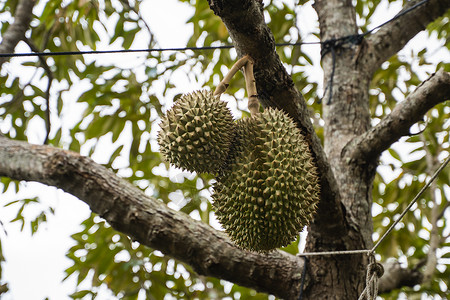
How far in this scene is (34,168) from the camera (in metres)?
1.68

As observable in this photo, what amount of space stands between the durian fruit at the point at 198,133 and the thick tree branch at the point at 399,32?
1.25m

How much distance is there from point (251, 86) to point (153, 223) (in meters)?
0.60

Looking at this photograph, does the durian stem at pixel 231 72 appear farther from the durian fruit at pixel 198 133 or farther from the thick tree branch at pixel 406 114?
the thick tree branch at pixel 406 114

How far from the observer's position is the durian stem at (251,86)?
134cm

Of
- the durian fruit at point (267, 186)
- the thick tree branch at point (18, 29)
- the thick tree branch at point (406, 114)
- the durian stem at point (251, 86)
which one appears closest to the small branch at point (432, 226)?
the thick tree branch at point (406, 114)

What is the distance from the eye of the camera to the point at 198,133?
132 cm

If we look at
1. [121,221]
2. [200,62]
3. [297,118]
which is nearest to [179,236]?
[121,221]

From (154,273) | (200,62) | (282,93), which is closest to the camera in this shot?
(282,93)

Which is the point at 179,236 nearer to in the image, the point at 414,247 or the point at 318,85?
the point at 318,85

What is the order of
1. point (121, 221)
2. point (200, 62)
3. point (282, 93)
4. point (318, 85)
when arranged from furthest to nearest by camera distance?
point (318, 85), point (200, 62), point (121, 221), point (282, 93)

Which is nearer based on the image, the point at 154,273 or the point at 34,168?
the point at 34,168

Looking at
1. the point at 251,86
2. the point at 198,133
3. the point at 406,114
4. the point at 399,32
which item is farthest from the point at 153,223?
the point at 399,32

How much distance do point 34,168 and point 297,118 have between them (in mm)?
975

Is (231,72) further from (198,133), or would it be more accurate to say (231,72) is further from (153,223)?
(153,223)
